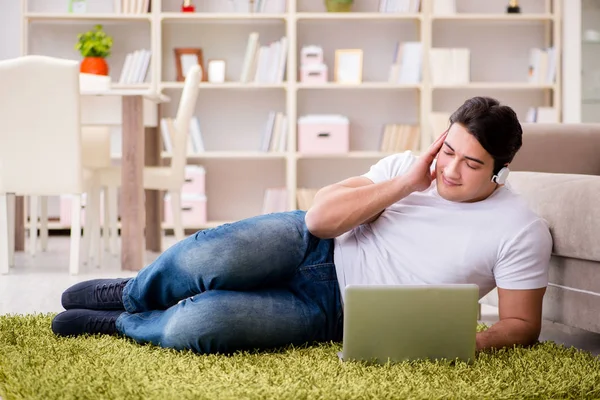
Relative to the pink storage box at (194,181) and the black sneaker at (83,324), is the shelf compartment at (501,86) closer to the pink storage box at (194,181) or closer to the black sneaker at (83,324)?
the pink storage box at (194,181)

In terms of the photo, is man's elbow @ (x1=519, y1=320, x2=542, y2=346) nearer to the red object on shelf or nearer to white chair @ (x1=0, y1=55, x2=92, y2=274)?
white chair @ (x1=0, y1=55, x2=92, y2=274)

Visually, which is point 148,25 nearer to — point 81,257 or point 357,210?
point 81,257

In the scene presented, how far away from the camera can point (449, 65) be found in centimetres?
545

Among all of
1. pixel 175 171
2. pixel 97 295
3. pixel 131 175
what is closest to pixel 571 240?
pixel 97 295

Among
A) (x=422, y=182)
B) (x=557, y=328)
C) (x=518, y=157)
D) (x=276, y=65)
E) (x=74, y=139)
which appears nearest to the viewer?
(x=422, y=182)

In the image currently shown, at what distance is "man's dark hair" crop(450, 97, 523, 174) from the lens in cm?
167

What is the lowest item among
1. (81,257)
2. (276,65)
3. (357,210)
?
(81,257)

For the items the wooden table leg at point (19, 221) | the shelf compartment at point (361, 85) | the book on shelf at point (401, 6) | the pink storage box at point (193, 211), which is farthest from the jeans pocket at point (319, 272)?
the book on shelf at point (401, 6)

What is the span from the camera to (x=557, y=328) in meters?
2.33

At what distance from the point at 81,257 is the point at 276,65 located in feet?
6.55

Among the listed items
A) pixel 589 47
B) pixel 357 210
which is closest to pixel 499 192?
pixel 357 210

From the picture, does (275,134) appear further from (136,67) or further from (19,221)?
(19,221)

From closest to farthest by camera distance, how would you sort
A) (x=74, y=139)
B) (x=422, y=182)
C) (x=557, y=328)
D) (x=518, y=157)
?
(x=422, y=182) → (x=557, y=328) → (x=518, y=157) → (x=74, y=139)

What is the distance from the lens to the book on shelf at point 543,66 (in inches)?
216
